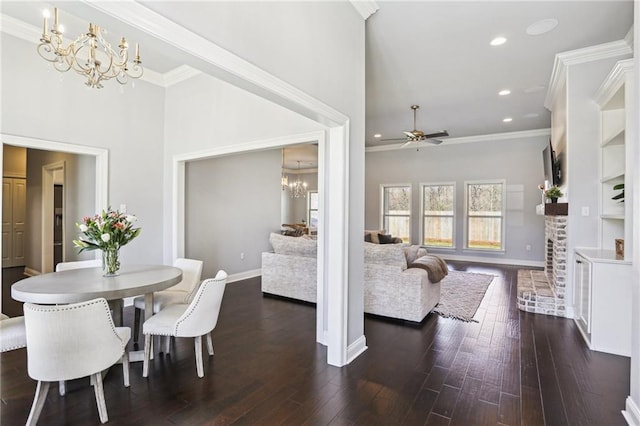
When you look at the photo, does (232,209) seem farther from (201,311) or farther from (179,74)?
(201,311)

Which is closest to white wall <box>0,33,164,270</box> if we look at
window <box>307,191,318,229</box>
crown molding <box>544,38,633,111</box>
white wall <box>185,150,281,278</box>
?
white wall <box>185,150,281,278</box>

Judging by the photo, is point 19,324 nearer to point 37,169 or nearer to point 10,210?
point 37,169

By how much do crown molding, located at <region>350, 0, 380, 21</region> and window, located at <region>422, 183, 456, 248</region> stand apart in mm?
6514

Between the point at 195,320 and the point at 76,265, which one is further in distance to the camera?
the point at 76,265

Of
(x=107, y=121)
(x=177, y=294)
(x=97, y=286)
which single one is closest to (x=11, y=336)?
(x=97, y=286)

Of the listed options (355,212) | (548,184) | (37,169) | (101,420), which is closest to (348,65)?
(355,212)

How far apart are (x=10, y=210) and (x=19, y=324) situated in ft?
20.9

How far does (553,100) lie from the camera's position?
5441mm

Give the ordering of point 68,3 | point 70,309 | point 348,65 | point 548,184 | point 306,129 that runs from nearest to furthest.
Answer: point 68,3 < point 70,309 < point 348,65 < point 306,129 < point 548,184

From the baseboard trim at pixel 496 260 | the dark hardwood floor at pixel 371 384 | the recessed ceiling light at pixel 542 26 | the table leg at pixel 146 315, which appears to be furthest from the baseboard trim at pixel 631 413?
the baseboard trim at pixel 496 260

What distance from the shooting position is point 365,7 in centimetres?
306

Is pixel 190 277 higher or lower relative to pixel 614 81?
lower

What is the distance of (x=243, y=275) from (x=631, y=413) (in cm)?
542

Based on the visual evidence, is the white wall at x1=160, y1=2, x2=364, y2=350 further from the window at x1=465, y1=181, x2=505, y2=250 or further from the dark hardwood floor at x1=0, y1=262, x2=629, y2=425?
the window at x1=465, y1=181, x2=505, y2=250
